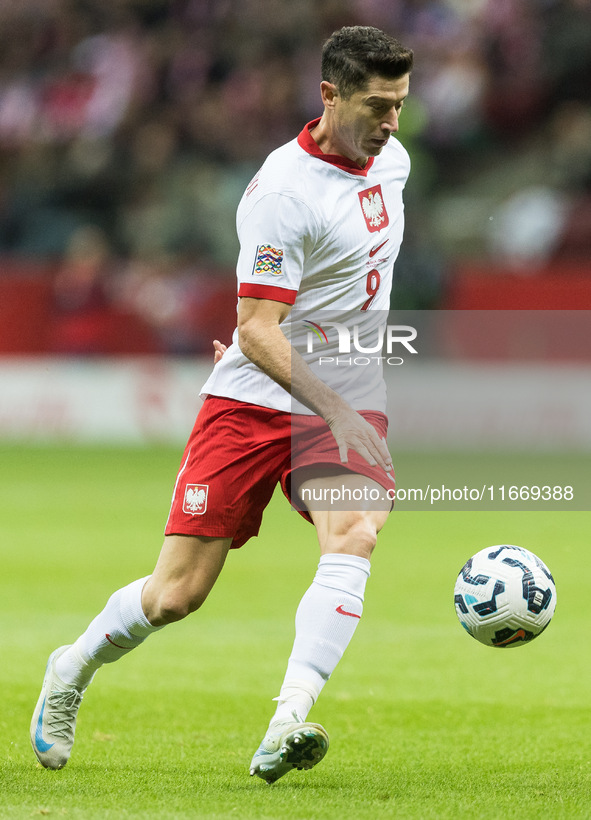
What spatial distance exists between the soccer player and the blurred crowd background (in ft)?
34.1

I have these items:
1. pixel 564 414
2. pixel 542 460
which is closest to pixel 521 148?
pixel 564 414

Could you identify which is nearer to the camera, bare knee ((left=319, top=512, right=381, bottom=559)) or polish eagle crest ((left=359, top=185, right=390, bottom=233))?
bare knee ((left=319, top=512, right=381, bottom=559))

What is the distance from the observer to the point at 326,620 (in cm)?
430

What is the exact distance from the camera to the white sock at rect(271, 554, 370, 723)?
4281mm

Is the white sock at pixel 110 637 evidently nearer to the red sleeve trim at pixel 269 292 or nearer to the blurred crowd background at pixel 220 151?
the red sleeve trim at pixel 269 292

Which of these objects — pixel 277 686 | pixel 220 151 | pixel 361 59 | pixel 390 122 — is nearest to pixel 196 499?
pixel 390 122

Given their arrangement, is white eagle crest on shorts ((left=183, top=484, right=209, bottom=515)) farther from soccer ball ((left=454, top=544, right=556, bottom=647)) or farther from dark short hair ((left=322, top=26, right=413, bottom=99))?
dark short hair ((left=322, top=26, right=413, bottom=99))

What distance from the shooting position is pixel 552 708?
557cm

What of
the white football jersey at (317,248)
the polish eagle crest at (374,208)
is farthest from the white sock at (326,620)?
the polish eagle crest at (374,208)

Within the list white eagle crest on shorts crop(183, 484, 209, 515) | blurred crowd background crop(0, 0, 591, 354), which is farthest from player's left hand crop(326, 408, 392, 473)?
blurred crowd background crop(0, 0, 591, 354)

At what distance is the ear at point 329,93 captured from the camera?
4.43m

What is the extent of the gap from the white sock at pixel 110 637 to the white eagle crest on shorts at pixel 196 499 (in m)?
0.32

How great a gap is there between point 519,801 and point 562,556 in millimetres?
5425

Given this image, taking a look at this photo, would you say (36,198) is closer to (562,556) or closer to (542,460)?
(542,460)
